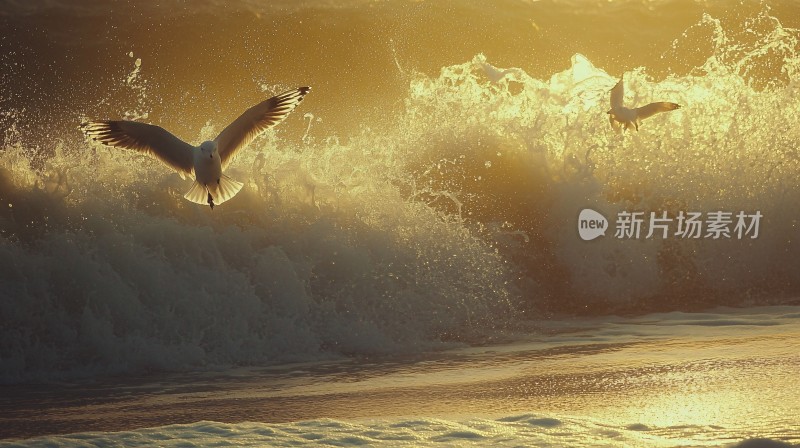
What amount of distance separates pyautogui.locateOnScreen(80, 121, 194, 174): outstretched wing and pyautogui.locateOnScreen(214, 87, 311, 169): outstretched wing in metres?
0.27

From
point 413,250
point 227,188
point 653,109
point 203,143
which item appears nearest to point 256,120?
point 203,143

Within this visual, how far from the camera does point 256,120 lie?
357 inches

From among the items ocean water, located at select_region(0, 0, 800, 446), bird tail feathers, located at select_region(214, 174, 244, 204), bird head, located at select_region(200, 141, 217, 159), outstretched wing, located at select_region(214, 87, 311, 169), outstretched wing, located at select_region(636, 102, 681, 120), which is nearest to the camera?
bird head, located at select_region(200, 141, 217, 159)

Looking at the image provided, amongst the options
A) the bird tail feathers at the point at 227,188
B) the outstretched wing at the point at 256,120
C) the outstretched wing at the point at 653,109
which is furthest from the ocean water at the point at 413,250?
the outstretched wing at the point at 653,109

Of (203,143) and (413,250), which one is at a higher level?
(203,143)

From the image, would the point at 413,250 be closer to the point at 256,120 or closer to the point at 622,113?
the point at 622,113

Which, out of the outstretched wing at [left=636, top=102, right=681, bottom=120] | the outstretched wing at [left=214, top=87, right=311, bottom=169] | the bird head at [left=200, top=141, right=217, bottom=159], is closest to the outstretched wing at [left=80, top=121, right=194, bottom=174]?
the bird head at [left=200, top=141, right=217, bottom=159]

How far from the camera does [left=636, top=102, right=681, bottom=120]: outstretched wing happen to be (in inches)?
456

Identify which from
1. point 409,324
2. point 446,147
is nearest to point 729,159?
point 446,147

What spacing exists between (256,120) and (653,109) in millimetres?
4440

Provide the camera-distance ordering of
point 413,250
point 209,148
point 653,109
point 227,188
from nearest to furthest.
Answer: point 209,148 → point 227,188 → point 413,250 → point 653,109

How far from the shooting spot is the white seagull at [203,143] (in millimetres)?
8867

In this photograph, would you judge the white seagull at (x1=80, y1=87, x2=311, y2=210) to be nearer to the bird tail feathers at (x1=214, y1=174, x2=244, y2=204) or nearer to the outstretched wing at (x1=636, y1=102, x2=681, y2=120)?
the bird tail feathers at (x1=214, y1=174, x2=244, y2=204)

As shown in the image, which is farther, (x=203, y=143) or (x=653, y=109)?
(x=653, y=109)
